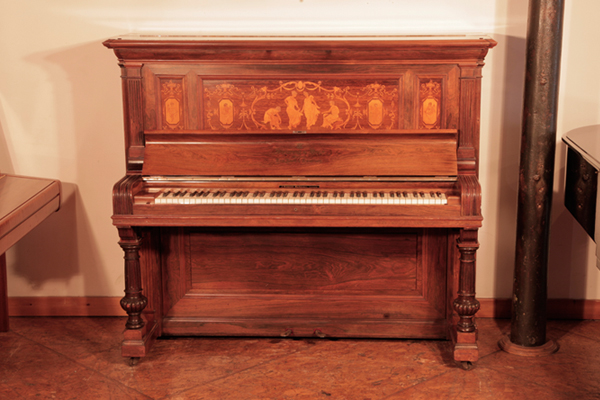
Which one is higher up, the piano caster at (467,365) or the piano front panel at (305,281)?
the piano front panel at (305,281)

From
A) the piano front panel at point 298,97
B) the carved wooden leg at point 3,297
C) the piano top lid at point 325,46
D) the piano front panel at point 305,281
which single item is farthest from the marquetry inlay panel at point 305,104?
the carved wooden leg at point 3,297

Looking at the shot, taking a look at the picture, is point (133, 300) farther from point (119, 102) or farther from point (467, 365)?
point (467, 365)

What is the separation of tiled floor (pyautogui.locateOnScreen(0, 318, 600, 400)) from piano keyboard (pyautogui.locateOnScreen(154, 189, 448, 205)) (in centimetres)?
81

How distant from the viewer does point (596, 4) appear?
3352 millimetres

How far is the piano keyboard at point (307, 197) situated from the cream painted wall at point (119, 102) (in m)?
0.79

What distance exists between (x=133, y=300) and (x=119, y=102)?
Answer: 113cm

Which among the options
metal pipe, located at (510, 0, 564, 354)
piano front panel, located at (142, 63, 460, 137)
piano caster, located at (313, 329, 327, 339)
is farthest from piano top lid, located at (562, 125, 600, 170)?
piano caster, located at (313, 329, 327, 339)

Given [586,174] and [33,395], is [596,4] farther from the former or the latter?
[33,395]

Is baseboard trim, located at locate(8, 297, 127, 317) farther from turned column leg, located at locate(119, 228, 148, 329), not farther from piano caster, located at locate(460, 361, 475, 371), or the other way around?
piano caster, located at locate(460, 361, 475, 371)

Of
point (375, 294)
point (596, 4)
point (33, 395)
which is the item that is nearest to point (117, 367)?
point (33, 395)

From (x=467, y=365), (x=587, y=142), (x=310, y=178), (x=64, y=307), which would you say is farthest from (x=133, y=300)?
(x=587, y=142)

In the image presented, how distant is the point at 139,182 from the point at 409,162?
1271 millimetres

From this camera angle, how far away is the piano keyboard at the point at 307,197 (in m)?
2.88

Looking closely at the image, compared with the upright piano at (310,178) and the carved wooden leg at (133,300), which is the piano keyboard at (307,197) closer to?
the upright piano at (310,178)
